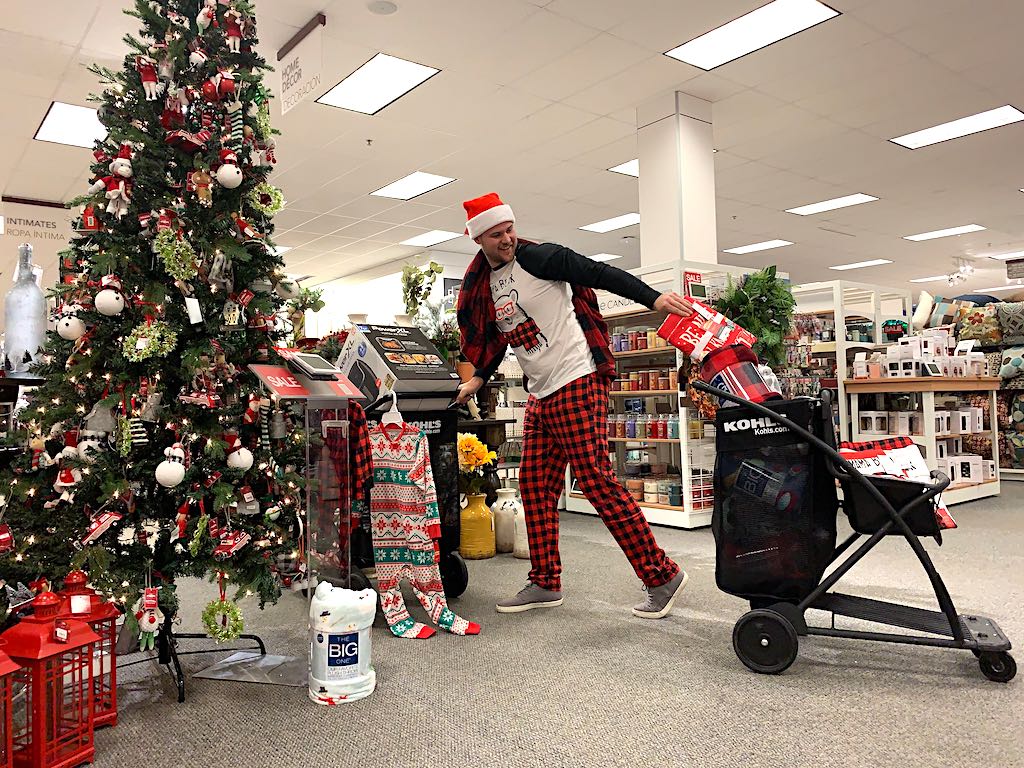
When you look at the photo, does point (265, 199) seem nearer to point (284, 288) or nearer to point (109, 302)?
point (284, 288)

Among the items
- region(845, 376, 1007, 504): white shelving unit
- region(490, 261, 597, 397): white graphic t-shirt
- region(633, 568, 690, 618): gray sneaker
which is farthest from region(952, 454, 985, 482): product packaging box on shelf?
region(490, 261, 597, 397): white graphic t-shirt

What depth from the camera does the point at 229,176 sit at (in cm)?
221

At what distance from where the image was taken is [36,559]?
2.01 meters

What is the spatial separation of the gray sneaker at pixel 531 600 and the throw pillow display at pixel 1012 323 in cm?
722

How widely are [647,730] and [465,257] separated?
1104 centimetres

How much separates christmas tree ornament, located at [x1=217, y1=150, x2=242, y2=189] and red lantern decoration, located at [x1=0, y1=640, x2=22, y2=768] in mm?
1382

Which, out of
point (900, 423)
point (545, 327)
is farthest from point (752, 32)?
point (545, 327)

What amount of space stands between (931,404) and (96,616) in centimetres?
585

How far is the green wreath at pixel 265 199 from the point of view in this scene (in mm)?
2357

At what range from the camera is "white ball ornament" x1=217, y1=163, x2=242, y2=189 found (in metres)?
2.21

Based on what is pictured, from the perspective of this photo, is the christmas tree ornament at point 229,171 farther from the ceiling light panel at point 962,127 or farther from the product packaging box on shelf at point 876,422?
the ceiling light panel at point 962,127

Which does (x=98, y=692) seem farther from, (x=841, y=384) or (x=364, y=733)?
(x=841, y=384)

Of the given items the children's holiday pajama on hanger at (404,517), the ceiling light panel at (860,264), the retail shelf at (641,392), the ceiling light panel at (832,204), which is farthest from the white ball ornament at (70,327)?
the ceiling light panel at (860,264)

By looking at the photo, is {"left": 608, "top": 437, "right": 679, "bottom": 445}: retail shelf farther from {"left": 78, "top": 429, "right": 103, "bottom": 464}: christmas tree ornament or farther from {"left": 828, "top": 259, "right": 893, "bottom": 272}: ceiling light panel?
{"left": 828, "top": 259, "right": 893, "bottom": 272}: ceiling light panel
